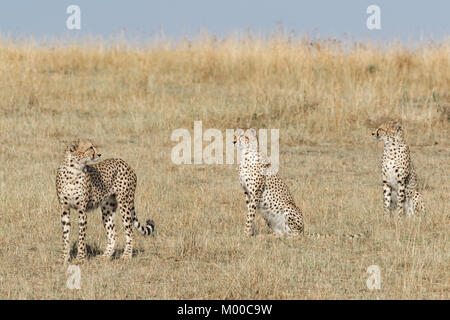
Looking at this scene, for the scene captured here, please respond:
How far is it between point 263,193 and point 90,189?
5.76 ft

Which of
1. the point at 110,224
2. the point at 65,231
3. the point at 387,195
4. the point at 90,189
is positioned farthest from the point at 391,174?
the point at 65,231

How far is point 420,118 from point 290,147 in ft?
7.97

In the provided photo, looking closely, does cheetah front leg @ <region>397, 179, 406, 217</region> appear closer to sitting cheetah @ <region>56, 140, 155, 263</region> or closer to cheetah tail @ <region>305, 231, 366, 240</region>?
cheetah tail @ <region>305, 231, 366, 240</region>

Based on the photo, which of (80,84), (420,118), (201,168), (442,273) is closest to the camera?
(442,273)

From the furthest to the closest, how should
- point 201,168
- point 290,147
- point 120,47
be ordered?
point 120,47, point 290,147, point 201,168

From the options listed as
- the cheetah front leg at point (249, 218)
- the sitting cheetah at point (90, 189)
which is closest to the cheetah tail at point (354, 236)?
the cheetah front leg at point (249, 218)

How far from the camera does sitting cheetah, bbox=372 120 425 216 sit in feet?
27.9

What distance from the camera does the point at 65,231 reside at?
6703 mm

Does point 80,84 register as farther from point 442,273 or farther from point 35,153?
point 442,273

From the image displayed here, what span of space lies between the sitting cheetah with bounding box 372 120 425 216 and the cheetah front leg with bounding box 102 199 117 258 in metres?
2.78

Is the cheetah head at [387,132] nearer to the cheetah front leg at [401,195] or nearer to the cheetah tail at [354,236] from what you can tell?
the cheetah front leg at [401,195]

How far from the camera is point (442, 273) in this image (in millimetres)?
6500

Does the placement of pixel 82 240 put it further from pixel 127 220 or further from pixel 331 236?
pixel 331 236
